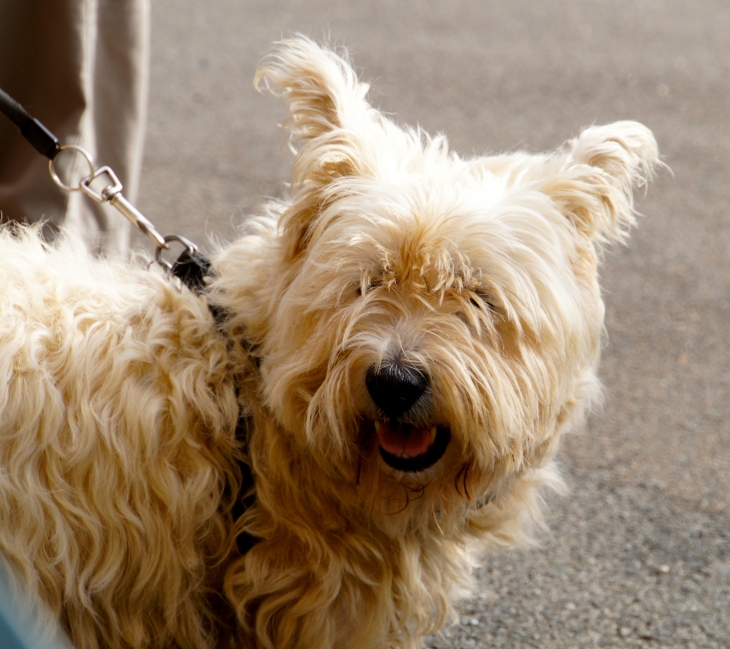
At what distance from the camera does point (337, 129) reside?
7.49 feet

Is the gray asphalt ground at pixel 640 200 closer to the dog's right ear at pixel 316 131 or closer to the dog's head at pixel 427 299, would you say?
the dog's right ear at pixel 316 131

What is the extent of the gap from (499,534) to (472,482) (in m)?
0.41

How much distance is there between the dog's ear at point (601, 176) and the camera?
7.39 feet

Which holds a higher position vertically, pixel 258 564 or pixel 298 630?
pixel 258 564

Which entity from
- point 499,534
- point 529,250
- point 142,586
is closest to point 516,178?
point 529,250

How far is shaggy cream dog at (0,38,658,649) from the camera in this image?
6.70 ft

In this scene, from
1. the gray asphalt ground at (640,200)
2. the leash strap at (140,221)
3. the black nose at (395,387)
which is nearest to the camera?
the black nose at (395,387)

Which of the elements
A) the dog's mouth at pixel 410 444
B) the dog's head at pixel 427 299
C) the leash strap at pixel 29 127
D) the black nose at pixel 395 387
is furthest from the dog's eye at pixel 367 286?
the leash strap at pixel 29 127

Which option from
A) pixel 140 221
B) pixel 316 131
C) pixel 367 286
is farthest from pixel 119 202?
pixel 367 286

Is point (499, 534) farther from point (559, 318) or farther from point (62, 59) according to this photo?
point (62, 59)

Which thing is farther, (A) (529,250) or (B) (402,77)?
(B) (402,77)

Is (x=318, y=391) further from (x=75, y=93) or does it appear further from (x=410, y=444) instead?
(x=75, y=93)

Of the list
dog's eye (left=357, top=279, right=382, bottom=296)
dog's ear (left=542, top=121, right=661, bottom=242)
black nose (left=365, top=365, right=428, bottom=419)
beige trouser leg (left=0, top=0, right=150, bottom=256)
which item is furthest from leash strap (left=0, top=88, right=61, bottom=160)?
dog's ear (left=542, top=121, right=661, bottom=242)

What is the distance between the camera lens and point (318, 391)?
2049mm
